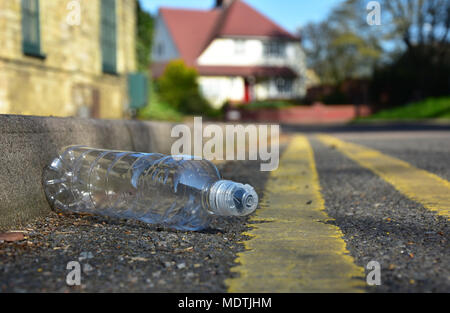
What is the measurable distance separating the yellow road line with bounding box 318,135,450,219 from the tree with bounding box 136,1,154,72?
1424 cm

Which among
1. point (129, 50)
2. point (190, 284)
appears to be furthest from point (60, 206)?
point (129, 50)

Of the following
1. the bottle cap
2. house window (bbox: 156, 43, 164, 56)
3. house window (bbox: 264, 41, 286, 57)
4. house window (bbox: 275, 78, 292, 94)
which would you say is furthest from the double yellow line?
house window (bbox: 156, 43, 164, 56)

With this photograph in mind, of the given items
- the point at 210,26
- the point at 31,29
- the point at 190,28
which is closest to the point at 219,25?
the point at 210,26

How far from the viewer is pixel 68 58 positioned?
9484 millimetres

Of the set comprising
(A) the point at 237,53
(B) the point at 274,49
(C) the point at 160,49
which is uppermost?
(C) the point at 160,49

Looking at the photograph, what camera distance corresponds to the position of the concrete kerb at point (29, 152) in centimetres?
247

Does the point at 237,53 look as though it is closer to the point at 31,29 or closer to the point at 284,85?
the point at 284,85

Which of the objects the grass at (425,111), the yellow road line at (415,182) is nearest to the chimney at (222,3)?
the grass at (425,111)

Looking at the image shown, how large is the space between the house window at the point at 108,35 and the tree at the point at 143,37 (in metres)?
6.15

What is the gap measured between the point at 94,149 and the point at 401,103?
119 feet

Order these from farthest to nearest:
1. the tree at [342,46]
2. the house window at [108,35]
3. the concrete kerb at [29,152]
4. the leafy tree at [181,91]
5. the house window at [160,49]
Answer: the house window at [160,49]
the tree at [342,46]
the leafy tree at [181,91]
the house window at [108,35]
the concrete kerb at [29,152]

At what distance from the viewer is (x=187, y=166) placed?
8.97 ft

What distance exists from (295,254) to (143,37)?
17953 millimetres

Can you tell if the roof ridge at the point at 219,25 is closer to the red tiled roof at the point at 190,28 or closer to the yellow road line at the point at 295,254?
the red tiled roof at the point at 190,28
